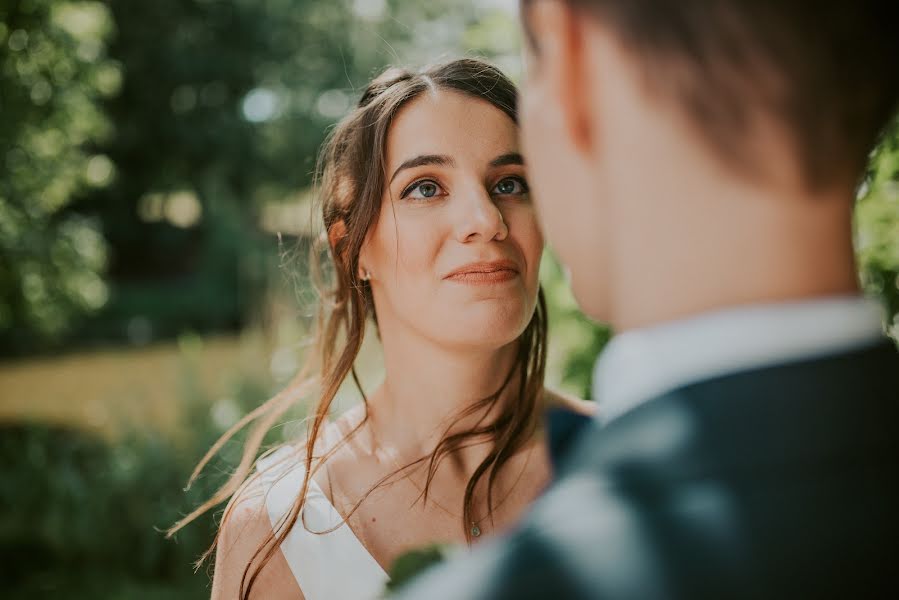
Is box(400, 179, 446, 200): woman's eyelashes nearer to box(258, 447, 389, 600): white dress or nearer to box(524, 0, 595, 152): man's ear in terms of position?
box(258, 447, 389, 600): white dress

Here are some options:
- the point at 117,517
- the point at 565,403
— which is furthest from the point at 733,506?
the point at 117,517

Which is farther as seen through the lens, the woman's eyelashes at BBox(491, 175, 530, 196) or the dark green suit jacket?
the woman's eyelashes at BBox(491, 175, 530, 196)

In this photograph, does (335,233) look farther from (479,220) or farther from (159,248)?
(159,248)

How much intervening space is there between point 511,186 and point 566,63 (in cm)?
113

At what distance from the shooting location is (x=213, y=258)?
19.6 metres

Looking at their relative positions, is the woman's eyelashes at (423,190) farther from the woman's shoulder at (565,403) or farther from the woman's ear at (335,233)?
the woman's shoulder at (565,403)

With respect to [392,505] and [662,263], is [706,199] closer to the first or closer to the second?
[662,263]

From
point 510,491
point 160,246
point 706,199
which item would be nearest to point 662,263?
point 706,199

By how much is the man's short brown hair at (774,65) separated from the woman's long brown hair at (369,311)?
1282 mm

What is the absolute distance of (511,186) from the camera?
1995 millimetres

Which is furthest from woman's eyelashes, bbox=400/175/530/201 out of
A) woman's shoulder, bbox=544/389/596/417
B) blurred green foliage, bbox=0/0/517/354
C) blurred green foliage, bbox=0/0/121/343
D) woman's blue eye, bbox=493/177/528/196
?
blurred green foliage, bbox=0/0/517/354

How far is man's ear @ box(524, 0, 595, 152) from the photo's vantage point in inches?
33.7

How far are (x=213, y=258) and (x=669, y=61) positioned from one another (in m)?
19.7

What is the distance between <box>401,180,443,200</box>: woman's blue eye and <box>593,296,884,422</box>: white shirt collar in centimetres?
121
